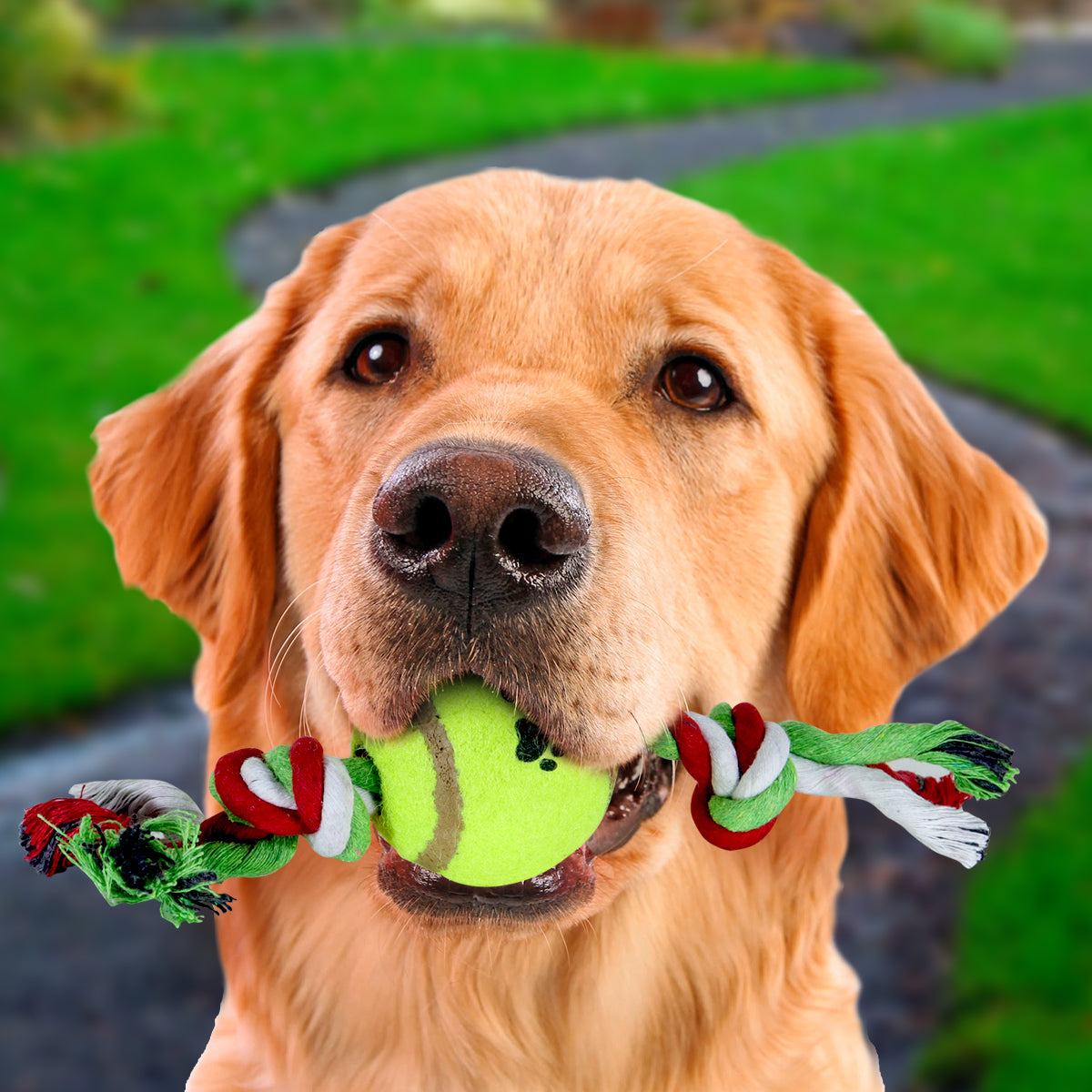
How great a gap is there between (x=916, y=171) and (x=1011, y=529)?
10.1 meters

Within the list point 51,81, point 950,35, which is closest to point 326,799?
point 51,81

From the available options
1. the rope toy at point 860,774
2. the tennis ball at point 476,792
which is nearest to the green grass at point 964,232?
the rope toy at point 860,774

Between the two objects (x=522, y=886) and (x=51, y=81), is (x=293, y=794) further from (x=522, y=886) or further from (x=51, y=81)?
(x=51, y=81)

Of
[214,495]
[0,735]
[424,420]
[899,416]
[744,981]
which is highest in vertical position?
[424,420]

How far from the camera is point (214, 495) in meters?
2.23

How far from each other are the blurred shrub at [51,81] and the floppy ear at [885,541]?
922 cm

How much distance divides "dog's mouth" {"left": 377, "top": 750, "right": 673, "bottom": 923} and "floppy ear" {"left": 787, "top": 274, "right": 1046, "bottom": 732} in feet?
1.42

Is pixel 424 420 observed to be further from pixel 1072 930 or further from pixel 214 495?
pixel 1072 930

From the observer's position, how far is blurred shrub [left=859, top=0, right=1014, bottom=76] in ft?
48.6

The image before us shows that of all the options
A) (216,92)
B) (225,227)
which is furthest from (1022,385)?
(216,92)

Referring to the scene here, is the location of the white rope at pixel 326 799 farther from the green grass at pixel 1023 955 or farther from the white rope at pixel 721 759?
the green grass at pixel 1023 955

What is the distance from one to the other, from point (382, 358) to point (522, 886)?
0.91 m

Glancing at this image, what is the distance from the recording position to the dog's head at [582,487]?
62.8 inches

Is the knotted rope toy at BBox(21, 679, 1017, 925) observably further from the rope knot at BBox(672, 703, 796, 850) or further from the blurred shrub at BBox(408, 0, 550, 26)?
the blurred shrub at BBox(408, 0, 550, 26)
